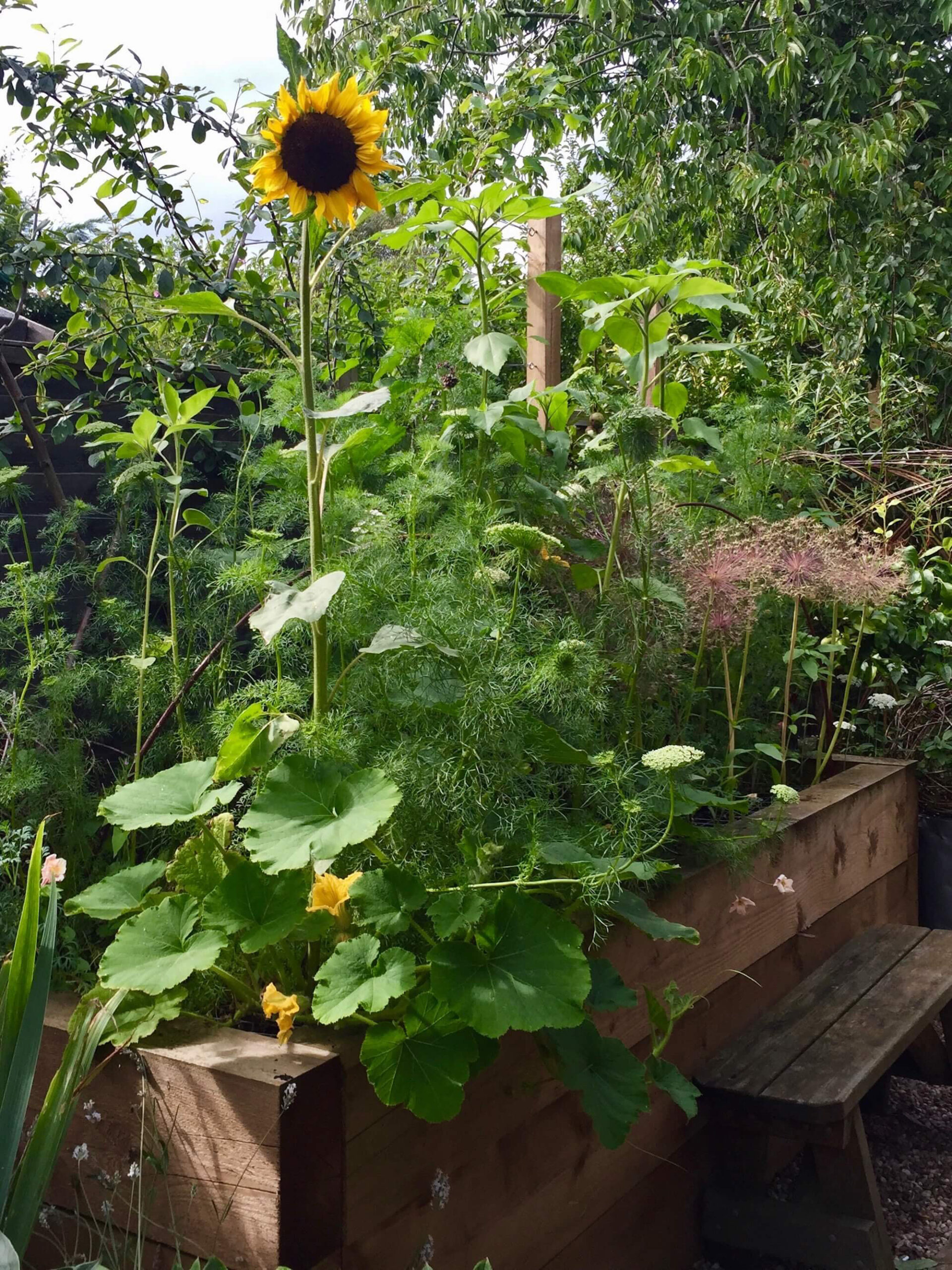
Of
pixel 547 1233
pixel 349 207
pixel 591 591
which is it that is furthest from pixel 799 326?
pixel 547 1233

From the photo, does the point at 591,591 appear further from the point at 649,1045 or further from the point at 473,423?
the point at 649,1045

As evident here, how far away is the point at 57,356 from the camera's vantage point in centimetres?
218

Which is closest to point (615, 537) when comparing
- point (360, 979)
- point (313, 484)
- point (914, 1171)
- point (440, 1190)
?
point (313, 484)

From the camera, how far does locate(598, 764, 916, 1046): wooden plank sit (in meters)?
1.71

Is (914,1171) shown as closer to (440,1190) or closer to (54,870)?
(440,1190)

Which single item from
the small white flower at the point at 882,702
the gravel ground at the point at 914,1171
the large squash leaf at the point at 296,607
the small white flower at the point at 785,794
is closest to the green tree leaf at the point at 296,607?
the large squash leaf at the point at 296,607

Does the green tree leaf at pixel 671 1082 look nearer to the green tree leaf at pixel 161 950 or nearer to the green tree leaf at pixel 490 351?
the green tree leaf at pixel 161 950

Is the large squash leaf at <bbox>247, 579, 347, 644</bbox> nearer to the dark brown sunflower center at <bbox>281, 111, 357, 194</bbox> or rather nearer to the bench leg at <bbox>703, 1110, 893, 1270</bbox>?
the dark brown sunflower center at <bbox>281, 111, 357, 194</bbox>

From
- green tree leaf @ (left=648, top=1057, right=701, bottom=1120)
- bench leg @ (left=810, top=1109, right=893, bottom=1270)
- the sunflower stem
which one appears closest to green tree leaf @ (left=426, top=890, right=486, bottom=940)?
the sunflower stem

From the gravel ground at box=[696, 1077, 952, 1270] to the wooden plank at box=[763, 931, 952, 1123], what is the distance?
358 millimetres

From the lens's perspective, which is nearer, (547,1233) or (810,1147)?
(547,1233)

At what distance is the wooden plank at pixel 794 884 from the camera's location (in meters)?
1.71

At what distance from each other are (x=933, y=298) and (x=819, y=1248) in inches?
187

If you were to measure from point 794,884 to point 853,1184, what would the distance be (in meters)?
0.56
